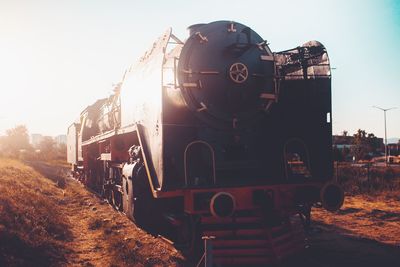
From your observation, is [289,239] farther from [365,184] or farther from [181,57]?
[365,184]

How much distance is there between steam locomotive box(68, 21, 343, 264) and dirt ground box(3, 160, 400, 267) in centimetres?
59

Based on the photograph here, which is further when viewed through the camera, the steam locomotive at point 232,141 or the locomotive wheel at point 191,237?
the locomotive wheel at point 191,237

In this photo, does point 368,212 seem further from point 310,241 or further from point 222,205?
point 222,205

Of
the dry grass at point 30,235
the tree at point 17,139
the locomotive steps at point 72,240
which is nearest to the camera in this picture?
the dry grass at point 30,235

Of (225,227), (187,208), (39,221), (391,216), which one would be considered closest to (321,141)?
(225,227)

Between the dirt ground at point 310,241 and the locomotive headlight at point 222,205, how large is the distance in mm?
1305

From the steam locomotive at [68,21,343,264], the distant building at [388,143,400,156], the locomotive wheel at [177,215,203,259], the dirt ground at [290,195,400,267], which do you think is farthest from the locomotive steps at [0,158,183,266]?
the distant building at [388,143,400,156]

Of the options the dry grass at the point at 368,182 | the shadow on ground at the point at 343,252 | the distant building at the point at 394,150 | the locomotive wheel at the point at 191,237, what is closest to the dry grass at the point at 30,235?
the locomotive wheel at the point at 191,237

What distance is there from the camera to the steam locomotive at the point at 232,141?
5.66 m

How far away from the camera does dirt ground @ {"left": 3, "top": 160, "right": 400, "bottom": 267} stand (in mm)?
6383

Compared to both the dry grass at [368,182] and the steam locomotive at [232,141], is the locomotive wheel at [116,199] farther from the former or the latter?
the dry grass at [368,182]

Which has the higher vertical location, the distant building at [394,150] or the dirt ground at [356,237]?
the distant building at [394,150]

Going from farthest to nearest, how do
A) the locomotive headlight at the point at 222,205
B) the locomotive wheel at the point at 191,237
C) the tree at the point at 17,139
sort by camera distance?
1. the tree at the point at 17,139
2. the locomotive wheel at the point at 191,237
3. the locomotive headlight at the point at 222,205

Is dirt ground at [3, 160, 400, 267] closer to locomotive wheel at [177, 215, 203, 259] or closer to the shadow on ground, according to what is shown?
the shadow on ground
